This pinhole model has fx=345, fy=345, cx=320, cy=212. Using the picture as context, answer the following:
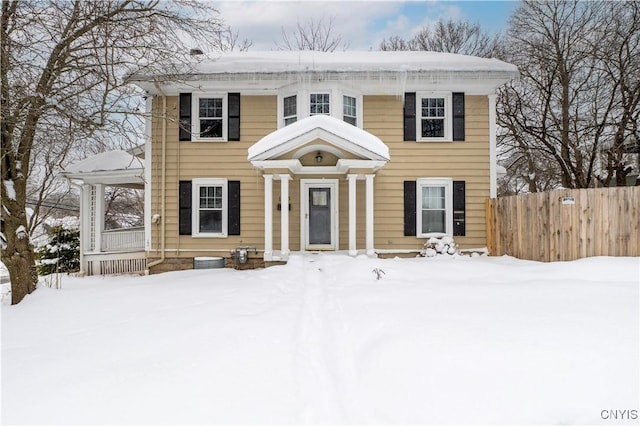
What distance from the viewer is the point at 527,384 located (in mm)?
2545

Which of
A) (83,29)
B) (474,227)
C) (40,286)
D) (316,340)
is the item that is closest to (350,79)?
(474,227)

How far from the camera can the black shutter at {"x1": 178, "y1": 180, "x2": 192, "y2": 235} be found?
9.51 m

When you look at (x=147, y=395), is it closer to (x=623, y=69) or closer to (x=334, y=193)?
(x=334, y=193)

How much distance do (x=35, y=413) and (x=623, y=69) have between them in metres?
15.8

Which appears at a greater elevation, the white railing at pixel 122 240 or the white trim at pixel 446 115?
the white trim at pixel 446 115

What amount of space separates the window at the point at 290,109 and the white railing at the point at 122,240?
564cm

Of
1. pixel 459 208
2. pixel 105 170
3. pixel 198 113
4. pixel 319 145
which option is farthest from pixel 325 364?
pixel 105 170

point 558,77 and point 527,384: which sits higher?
point 558,77

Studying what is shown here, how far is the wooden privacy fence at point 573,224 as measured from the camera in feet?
21.6

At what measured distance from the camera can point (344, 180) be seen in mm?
9484

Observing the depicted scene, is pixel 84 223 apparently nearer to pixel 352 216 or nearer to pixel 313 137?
pixel 313 137

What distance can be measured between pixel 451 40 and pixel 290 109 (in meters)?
14.8

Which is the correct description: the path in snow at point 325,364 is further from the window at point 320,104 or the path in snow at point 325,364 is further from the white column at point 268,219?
the window at point 320,104

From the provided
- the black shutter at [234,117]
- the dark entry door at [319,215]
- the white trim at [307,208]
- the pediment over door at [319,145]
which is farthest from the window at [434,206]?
the black shutter at [234,117]
